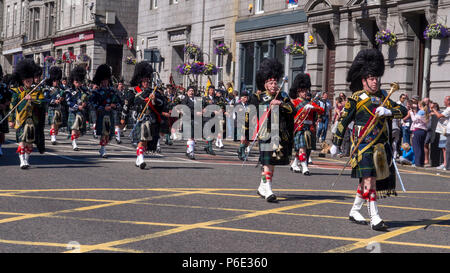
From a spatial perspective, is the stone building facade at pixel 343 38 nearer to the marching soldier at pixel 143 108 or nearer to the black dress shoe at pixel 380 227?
the marching soldier at pixel 143 108

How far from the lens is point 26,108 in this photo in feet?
46.2

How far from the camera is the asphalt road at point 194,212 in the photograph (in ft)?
23.2

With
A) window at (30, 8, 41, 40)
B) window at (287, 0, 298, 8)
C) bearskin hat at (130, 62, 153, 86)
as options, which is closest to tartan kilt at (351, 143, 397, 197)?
bearskin hat at (130, 62, 153, 86)

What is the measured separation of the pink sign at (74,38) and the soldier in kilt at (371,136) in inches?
1662

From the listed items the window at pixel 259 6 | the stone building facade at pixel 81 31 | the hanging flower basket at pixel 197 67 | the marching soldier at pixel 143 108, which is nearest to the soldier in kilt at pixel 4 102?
the marching soldier at pixel 143 108

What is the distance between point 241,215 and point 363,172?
1596 millimetres

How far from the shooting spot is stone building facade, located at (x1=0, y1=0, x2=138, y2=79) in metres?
49.2

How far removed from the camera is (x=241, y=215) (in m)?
8.95

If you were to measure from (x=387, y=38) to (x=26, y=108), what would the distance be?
14.0 m

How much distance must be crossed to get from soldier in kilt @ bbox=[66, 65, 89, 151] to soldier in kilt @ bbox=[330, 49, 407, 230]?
1125 cm

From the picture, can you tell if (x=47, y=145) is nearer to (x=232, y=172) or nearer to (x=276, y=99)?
(x=232, y=172)

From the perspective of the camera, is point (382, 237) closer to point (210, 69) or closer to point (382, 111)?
point (382, 111)

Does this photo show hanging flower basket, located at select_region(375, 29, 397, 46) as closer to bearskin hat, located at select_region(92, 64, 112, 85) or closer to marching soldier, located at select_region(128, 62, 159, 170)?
bearskin hat, located at select_region(92, 64, 112, 85)

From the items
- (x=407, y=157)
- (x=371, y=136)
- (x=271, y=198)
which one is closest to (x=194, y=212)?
(x=271, y=198)
